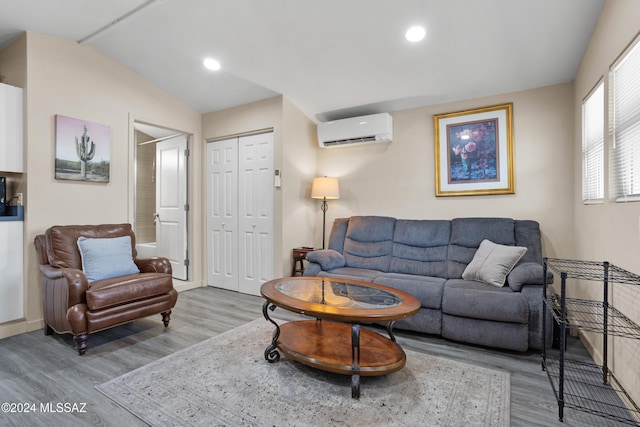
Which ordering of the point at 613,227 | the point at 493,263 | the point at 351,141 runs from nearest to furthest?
1. the point at 613,227
2. the point at 493,263
3. the point at 351,141

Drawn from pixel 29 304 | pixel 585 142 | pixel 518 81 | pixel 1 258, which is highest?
pixel 518 81

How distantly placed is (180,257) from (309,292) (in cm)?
302

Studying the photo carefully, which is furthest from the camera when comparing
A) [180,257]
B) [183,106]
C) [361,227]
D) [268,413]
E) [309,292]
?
[180,257]

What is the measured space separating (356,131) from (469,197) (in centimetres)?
153

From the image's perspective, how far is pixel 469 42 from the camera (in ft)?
8.72

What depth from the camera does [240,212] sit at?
168 inches

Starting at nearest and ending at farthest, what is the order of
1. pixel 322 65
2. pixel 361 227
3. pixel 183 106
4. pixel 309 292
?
pixel 309 292 < pixel 322 65 < pixel 361 227 < pixel 183 106

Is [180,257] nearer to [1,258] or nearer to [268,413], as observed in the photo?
[1,258]

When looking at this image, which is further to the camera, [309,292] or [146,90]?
[146,90]

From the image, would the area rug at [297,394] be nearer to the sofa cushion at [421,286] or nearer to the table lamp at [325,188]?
the sofa cushion at [421,286]

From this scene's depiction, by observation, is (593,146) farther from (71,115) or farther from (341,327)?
(71,115)

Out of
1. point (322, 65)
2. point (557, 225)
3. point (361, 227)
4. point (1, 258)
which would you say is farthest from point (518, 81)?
point (1, 258)

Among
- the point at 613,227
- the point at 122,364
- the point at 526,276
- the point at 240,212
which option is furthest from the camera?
the point at 240,212

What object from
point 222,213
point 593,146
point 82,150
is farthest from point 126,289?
point 593,146
